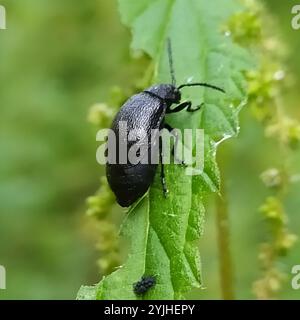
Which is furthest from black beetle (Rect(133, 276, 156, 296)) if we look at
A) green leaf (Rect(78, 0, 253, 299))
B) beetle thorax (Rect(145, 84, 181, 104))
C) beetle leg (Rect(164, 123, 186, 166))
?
beetle thorax (Rect(145, 84, 181, 104))

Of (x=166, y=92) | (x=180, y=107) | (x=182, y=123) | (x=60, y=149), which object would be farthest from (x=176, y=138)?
(x=60, y=149)

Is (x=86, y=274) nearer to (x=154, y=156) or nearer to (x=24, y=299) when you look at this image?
(x=24, y=299)

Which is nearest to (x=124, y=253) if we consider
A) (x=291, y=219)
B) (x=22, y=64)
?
(x=291, y=219)

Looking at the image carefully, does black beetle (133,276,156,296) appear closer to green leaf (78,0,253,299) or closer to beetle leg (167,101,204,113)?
green leaf (78,0,253,299)

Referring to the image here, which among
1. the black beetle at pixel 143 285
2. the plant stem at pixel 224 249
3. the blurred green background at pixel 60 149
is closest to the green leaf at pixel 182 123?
the black beetle at pixel 143 285

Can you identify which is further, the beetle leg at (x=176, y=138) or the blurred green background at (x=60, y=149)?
the blurred green background at (x=60, y=149)

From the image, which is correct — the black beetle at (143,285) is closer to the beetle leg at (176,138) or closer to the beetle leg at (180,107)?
the beetle leg at (176,138)
